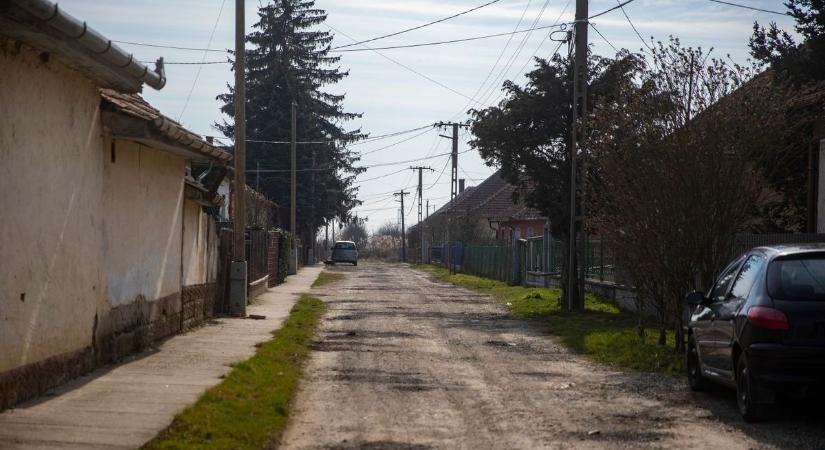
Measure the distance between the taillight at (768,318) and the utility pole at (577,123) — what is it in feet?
48.4

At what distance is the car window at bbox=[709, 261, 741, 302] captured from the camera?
11.1 meters

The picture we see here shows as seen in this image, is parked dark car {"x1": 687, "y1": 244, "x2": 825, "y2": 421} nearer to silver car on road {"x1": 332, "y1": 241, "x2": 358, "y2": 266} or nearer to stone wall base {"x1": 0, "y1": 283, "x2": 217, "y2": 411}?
stone wall base {"x1": 0, "y1": 283, "x2": 217, "y2": 411}

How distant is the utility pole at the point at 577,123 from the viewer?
80.1 feet

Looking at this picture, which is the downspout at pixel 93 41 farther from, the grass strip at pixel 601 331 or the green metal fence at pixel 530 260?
the green metal fence at pixel 530 260

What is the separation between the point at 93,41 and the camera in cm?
920

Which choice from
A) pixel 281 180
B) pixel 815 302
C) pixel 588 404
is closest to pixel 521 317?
pixel 588 404

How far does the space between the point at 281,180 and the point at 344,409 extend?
5221 centimetres

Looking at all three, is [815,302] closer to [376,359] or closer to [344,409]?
[344,409]

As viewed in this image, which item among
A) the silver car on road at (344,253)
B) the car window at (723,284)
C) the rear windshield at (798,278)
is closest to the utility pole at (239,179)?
the car window at (723,284)

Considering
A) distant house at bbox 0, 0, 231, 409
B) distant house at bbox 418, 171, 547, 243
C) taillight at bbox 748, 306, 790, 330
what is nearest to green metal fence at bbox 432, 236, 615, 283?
distant house at bbox 418, 171, 547, 243

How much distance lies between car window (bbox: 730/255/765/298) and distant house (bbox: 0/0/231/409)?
6263 mm

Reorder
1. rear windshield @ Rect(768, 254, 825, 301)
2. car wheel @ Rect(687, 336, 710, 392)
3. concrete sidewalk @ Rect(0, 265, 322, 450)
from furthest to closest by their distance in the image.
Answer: car wheel @ Rect(687, 336, 710, 392)
rear windshield @ Rect(768, 254, 825, 301)
concrete sidewalk @ Rect(0, 265, 322, 450)

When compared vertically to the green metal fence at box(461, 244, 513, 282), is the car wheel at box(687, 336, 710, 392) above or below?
below

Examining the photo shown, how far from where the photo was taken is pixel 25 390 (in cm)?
939
